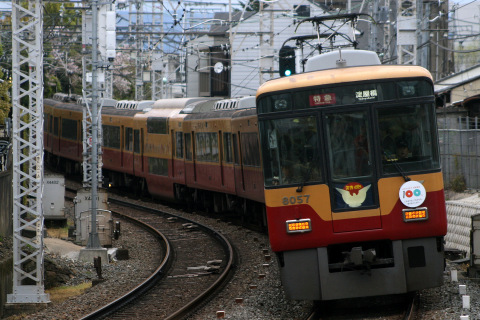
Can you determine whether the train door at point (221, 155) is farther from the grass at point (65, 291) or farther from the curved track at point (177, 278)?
the grass at point (65, 291)

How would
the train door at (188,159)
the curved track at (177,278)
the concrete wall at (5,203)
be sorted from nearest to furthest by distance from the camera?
the curved track at (177,278) < the concrete wall at (5,203) < the train door at (188,159)

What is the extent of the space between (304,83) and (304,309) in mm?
2534

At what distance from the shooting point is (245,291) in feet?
37.5

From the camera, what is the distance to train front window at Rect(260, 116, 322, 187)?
9.17m

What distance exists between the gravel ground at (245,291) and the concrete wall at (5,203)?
0.49 m

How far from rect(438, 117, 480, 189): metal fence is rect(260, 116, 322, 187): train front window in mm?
8389

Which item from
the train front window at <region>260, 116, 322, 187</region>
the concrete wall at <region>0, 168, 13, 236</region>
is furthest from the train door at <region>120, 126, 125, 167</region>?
the train front window at <region>260, 116, 322, 187</region>

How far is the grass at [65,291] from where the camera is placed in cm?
1305

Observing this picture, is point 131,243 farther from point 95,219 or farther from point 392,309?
point 392,309

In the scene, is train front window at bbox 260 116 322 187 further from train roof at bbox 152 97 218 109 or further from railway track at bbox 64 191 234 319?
train roof at bbox 152 97 218 109

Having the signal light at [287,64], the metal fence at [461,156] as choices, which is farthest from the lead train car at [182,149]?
the metal fence at [461,156]

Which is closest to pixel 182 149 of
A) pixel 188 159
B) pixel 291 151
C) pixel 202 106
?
pixel 188 159

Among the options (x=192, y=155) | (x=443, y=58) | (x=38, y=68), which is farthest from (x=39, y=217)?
(x=443, y=58)

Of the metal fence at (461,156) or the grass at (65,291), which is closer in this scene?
the grass at (65,291)
